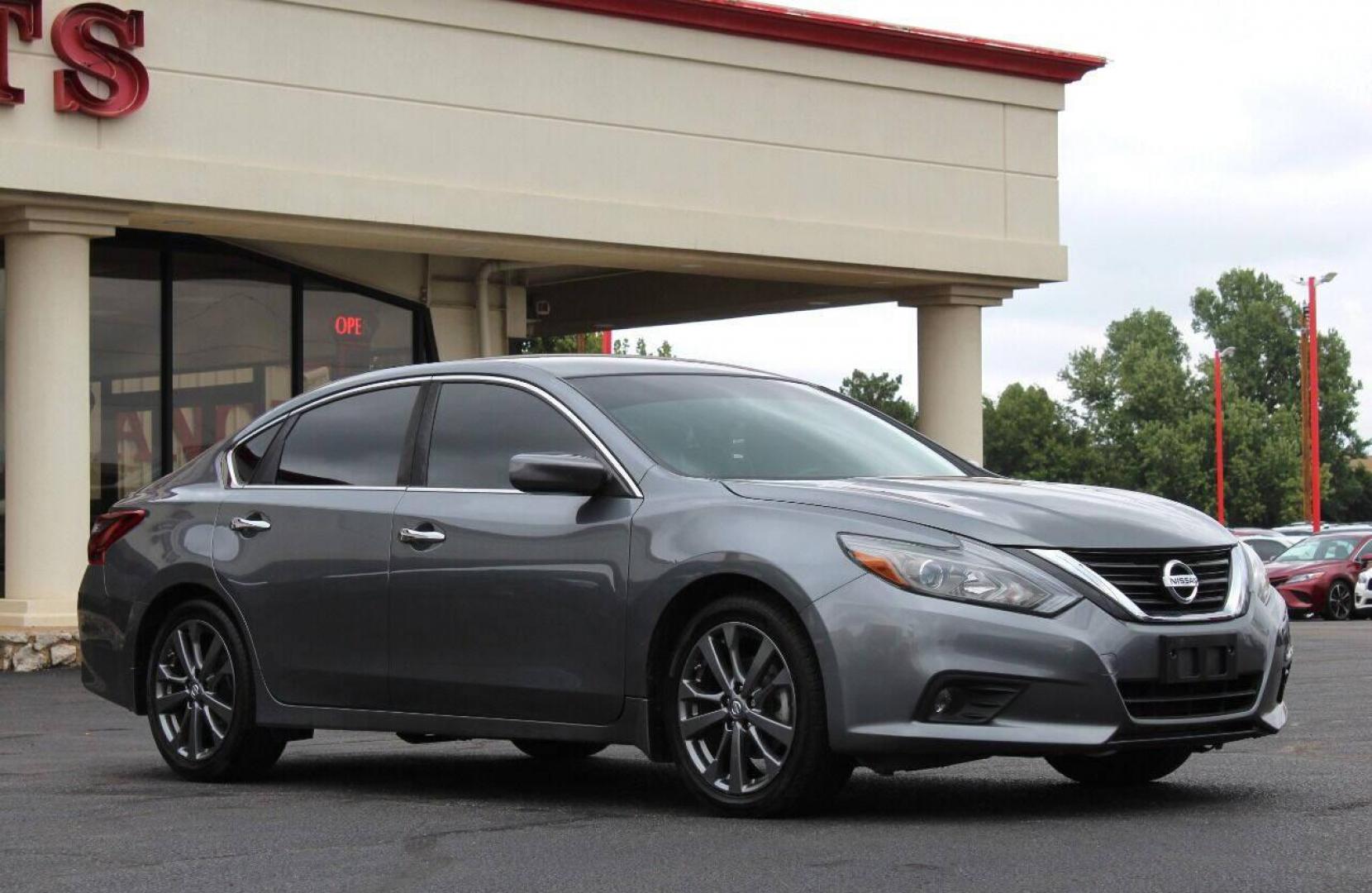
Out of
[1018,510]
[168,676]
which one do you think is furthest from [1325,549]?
[1018,510]

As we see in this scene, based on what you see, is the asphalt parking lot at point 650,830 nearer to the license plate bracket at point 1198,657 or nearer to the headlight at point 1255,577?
the license plate bracket at point 1198,657

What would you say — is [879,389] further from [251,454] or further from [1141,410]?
[251,454]

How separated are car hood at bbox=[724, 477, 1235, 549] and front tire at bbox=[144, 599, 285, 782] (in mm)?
2534

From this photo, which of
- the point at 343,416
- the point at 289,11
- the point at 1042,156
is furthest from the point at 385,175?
the point at 343,416

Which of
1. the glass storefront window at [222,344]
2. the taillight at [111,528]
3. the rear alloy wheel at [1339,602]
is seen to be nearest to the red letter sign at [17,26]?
the glass storefront window at [222,344]

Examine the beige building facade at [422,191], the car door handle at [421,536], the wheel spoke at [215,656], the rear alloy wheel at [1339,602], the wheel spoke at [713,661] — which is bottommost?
the rear alloy wheel at [1339,602]

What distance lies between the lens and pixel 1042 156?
24.1 meters

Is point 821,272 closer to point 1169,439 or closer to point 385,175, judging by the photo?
point 385,175

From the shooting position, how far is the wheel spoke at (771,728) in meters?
7.02

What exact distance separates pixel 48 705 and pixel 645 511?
7.74 meters

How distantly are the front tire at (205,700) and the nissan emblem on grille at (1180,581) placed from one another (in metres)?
3.75

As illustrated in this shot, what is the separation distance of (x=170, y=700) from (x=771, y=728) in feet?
10.5

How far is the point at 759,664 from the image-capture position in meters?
7.11

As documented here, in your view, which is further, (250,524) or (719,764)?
(250,524)
